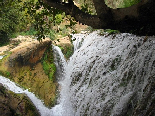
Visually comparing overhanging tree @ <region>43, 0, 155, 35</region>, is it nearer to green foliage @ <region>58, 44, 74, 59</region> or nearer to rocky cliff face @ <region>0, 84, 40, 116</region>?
rocky cliff face @ <region>0, 84, 40, 116</region>

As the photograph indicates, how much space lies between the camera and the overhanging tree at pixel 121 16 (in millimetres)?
1841

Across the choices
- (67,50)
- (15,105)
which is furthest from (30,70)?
(67,50)

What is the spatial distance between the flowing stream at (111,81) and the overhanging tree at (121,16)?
125 centimetres

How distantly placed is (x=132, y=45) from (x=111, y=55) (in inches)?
26.7

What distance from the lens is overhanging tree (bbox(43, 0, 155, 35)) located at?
6.04ft

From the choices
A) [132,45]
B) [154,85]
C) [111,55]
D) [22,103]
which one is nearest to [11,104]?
[22,103]

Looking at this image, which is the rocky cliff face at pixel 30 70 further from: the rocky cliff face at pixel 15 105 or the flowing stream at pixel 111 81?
the rocky cliff face at pixel 15 105

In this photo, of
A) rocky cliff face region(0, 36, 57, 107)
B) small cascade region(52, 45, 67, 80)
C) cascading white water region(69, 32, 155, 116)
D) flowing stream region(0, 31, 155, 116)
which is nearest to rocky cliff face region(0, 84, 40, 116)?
flowing stream region(0, 31, 155, 116)

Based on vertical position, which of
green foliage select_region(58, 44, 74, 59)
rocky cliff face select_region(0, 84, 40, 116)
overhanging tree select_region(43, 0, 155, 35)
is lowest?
rocky cliff face select_region(0, 84, 40, 116)

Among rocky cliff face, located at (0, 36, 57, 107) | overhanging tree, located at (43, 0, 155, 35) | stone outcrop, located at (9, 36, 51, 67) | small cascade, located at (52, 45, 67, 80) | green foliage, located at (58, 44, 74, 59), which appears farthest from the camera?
green foliage, located at (58, 44, 74, 59)

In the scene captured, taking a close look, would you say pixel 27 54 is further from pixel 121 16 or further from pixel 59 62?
pixel 121 16

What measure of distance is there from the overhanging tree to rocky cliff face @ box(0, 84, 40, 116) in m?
3.87

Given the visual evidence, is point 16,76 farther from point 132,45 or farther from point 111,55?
point 132,45

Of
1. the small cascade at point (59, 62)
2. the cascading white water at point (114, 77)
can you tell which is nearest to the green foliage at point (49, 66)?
the small cascade at point (59, 62)
